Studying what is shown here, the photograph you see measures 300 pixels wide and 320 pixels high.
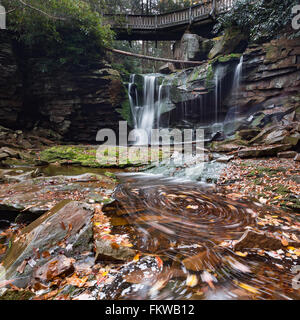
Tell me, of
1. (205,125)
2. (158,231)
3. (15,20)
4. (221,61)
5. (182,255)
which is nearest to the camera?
(182,255)

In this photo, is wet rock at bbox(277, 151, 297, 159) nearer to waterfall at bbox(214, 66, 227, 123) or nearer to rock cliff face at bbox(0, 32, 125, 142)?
waterfall at bbox(214, 66, 227, 123)

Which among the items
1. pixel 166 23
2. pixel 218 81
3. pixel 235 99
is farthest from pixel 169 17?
pixel 235 99

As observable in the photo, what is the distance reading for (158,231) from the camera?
8.84 feet

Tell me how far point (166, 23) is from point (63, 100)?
12.1 metres

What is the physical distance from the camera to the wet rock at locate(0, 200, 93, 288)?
1.81 m

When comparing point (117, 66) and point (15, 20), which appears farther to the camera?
point (117, 66)

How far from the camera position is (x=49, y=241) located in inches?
82.0

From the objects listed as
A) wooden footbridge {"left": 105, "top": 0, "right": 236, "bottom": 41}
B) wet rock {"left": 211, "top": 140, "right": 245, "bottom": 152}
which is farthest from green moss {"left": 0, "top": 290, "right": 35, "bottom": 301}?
wooden footbridge {"left": 105, "top": 0, "right": 236, "bottom": 41}

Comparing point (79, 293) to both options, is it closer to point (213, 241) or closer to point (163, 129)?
point (213, 241)

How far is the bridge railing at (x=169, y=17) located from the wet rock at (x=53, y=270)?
19437 millimetres

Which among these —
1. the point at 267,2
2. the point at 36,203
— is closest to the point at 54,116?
the point at 36,203

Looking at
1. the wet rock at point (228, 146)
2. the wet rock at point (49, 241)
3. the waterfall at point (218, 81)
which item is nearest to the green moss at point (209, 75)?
the waterfall at point (218, 81)

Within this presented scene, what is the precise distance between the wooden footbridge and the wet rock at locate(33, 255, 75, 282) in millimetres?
19286
